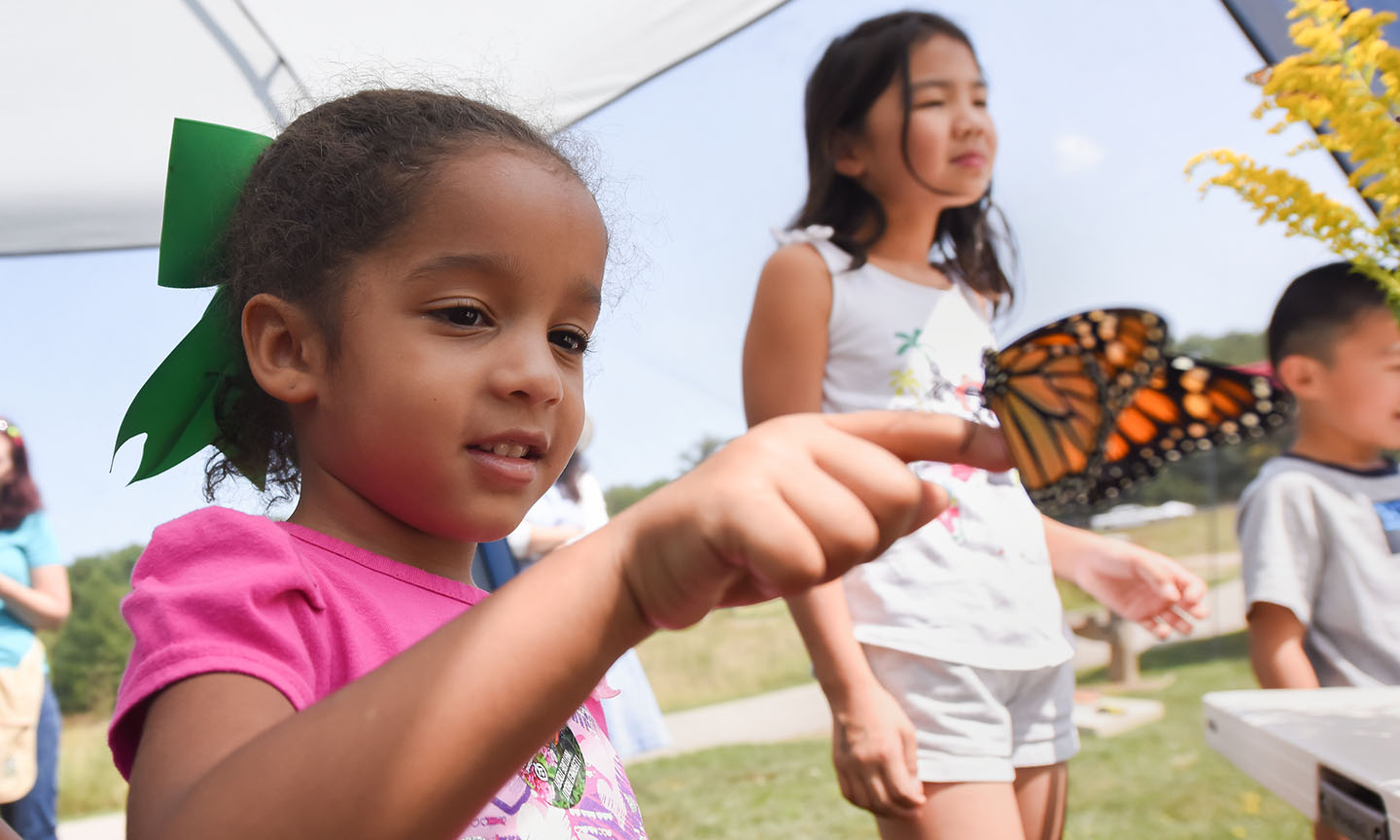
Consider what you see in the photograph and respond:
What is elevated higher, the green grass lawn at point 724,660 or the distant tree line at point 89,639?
the distant tree line at point 89,639

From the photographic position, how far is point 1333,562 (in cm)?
180

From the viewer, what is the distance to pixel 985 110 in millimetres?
1515

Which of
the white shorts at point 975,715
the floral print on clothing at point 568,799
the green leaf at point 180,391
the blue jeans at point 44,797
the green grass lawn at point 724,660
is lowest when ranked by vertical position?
the green grass lawn at point 724,660

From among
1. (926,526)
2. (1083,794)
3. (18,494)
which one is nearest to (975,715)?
(926,526)

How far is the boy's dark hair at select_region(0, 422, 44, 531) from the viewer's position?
10.2ft

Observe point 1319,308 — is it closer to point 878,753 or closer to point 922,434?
point 878,753

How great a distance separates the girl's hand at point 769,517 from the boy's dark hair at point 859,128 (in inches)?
39.7

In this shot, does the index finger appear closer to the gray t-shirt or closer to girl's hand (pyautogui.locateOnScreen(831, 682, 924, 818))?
girl's hand (pyautogui.locateOnScreen(831, 682, 924, 818))

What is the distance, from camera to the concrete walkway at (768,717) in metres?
5.55

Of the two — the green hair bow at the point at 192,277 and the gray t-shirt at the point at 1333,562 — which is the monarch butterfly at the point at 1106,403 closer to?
the green hair bow at the point at 192,277

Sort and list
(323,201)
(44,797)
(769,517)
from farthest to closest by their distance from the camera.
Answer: (44,797) → (323,201) → (769,517)

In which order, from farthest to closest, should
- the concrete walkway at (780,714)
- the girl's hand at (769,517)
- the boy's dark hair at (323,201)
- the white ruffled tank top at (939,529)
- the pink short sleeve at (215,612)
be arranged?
1. the concrete walkway at (780,714)
2. the white ruffled tank top at (939,529)
3. the boy's dark hair at (323,201)
4. the pink short sleeve at (215,612)
5. the girl's hand at (769,517)

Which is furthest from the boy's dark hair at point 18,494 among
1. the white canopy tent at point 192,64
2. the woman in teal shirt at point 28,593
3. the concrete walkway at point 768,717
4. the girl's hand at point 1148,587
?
the girl's hand at point 1148,587

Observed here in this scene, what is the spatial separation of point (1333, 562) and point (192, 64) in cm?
266
